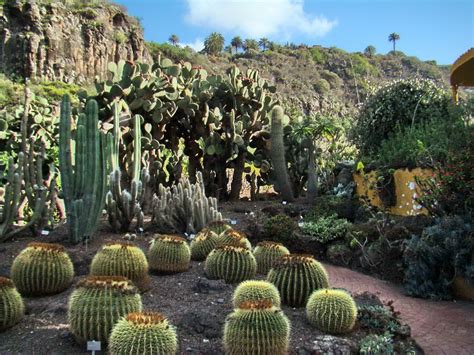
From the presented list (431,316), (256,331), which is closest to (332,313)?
(256,331)

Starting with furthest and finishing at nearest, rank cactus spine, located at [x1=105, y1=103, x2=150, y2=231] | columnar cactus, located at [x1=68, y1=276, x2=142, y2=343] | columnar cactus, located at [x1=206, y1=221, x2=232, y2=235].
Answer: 1. cactus spine, located at [x1=105, y1=103, x2=150, y2=231]
2. columnar cactus, located at [x1=206, y1=221, x2=232, y2=235]
3. columnar cactus, located at [x1=68, y1=276, x2=142, y2=343]

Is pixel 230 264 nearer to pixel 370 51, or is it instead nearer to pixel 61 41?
pixel 61 41

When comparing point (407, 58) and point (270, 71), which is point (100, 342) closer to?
point (270, 71)

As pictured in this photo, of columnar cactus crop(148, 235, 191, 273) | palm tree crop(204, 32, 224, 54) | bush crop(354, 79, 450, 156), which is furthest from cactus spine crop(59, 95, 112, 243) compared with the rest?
palm tree crop(204, 32, 224, 54)

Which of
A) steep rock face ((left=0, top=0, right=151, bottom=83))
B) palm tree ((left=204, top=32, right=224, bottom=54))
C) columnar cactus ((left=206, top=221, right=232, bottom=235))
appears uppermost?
palm tree ((left=204, top=32, right=224, bottom=54))

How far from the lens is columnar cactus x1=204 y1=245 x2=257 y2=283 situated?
540cm

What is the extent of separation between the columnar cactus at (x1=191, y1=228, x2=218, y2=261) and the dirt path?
166 centimetres

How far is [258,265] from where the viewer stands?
594 centimetres

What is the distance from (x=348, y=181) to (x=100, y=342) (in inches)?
295

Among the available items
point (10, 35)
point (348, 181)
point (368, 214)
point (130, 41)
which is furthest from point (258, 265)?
point (130, 41)

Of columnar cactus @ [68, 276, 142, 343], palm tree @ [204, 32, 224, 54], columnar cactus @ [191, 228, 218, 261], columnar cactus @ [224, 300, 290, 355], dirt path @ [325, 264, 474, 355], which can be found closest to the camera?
columnar cactus @ [224, 300, 290, 355]

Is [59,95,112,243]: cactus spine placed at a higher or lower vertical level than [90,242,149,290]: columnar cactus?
higher

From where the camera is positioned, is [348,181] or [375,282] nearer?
[375,282]

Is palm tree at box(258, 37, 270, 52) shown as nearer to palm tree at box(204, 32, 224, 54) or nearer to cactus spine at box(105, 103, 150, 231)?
palm tree at box(204, 32, 224, 54)
